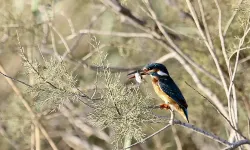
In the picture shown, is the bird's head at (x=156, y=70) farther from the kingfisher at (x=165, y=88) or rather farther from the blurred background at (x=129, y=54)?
the blurred background at (x=129, y=54)

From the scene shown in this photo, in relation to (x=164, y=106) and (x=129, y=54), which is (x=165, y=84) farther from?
(x=129, y=54)

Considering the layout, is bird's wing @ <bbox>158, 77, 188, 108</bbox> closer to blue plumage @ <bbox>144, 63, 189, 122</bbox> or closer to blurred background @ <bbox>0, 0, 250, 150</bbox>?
blue plumage @ <bbox>144, 63, 189, 122</bbox>

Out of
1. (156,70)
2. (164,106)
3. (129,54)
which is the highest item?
(129,54)

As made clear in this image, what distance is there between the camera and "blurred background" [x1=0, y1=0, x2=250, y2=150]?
3.27 m

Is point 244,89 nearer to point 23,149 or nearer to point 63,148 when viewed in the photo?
point 23,149

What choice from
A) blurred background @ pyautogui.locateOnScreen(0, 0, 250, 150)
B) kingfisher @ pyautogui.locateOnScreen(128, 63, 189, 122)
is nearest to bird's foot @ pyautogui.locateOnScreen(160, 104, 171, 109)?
kingfisher @ pyautogui.locateOnScreen(128, 63, 189, 122)

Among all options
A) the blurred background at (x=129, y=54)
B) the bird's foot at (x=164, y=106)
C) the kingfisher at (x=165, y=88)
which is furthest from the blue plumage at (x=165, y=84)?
the blurred background at (x=129, y=54)

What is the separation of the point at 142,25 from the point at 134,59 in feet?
3.57

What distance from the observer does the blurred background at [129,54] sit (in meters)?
3.27

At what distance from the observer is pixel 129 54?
13.8ft

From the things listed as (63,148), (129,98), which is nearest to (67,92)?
(129,98)

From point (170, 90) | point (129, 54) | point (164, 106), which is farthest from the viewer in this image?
point (129, 54)

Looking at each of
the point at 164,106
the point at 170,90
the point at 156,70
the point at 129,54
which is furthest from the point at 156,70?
the point at 129,54

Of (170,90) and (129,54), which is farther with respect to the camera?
(129,54)
